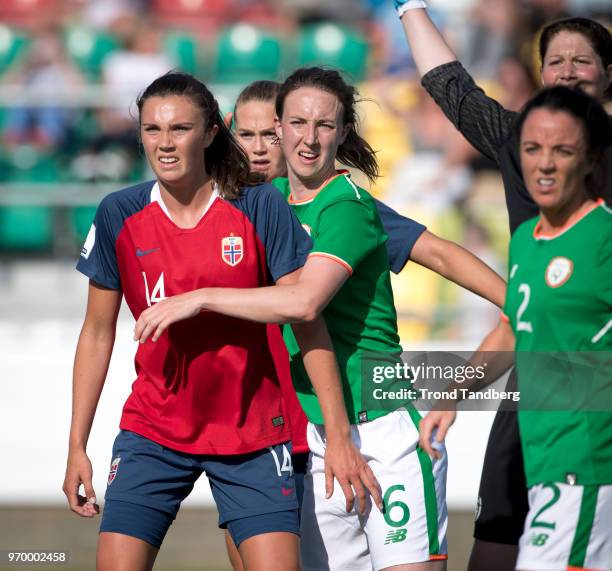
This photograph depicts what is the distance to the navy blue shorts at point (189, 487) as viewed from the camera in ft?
12.2

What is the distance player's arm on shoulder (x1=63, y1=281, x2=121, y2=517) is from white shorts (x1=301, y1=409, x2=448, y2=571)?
0.75m

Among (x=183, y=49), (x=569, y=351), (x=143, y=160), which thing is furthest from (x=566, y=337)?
(x=183, y=49)

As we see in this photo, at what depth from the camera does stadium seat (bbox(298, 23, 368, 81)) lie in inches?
447

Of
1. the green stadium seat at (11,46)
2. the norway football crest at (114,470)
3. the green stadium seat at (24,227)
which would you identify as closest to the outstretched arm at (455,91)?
the norway football crest at (114,470)

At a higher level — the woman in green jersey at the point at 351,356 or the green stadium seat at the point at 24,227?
the green stadium seat at the point at 24,227

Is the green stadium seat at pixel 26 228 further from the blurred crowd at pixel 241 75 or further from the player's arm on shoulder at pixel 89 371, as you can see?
the player's arm on shoulder at pixel 89 371

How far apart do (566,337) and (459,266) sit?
1080mm

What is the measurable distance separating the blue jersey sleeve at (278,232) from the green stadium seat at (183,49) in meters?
7.89

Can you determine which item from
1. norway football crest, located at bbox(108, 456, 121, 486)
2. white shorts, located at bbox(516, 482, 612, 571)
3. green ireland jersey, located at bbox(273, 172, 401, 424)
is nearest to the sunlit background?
green ireland jersey, located at bbox(273, 172, 401, 424)

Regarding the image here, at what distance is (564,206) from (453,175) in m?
5.86

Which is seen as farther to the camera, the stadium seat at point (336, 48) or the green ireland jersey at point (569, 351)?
the stadium seat at point (336, 48)

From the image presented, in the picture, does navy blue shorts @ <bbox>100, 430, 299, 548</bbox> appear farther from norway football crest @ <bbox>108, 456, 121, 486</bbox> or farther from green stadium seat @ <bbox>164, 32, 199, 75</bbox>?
green stadium seat @ <bbox>164, 32, 199, 75</bbox>

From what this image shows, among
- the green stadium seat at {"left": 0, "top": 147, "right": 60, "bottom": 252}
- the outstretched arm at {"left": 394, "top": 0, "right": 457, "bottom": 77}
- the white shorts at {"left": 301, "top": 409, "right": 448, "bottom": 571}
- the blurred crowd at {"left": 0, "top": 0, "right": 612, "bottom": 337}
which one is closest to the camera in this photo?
the white shorts at {"left": 301, "top": 409, "right": 448, "bottom": 571}

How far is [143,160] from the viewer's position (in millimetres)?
9438
